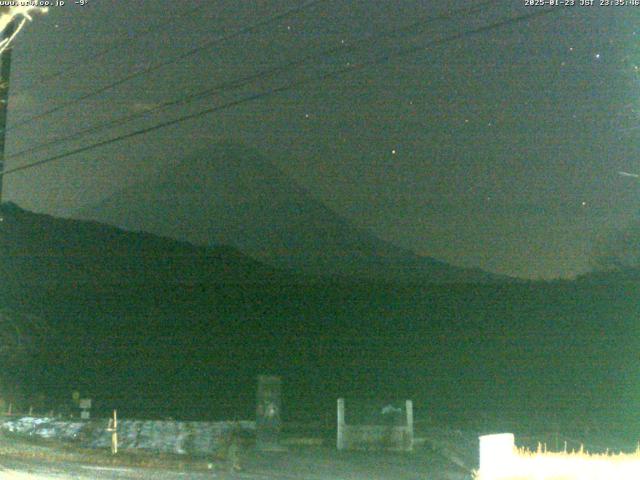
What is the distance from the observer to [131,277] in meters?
71.1

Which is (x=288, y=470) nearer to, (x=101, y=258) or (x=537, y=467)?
(x=537, y=467)

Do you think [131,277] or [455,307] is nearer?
[455,307]

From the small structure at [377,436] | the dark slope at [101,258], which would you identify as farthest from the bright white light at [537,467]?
the dark slope at [101,258]

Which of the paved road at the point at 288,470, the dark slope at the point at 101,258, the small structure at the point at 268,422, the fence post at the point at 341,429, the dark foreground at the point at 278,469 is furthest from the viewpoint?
the dark slope at the point at 101,258

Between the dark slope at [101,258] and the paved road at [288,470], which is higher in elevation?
the dark slope at [101,258]

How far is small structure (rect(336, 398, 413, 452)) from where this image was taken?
67.8 feet

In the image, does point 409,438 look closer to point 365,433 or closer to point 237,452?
point 365,433

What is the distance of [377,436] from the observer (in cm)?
2086

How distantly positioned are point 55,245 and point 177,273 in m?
12.2

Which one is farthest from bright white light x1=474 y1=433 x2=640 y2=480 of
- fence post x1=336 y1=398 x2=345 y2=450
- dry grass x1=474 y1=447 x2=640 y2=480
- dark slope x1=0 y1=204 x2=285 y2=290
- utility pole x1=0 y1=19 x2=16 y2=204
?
dark slope x1=0 y1=204 x2=285 y2=290

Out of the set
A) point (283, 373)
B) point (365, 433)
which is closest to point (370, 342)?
point (283, 373)

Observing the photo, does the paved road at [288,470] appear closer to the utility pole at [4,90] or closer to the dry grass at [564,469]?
the dry grass at [564,469]

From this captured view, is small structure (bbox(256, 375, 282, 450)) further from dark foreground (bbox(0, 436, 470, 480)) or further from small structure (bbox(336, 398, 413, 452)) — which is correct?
small structure (bbox(336, 398, 413, 452))

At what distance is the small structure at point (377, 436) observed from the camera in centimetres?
2066
